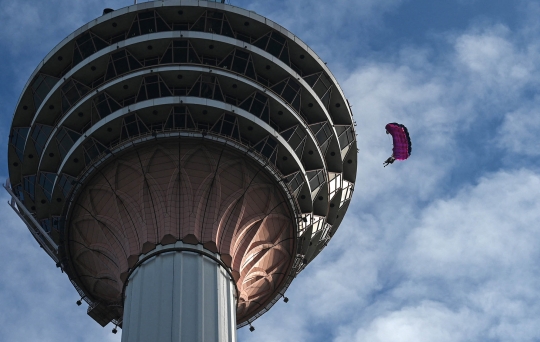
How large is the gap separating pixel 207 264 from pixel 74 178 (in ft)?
36.2

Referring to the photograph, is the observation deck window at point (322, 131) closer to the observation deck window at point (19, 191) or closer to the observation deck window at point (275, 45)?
the observation deck window at point (275, 45)

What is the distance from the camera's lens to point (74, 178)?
55781mm

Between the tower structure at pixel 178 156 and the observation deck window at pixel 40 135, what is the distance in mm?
73

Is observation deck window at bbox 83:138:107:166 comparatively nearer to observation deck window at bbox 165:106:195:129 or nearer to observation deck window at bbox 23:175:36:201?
observation deck window at bbox 165:106:195:129

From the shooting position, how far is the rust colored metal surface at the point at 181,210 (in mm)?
53000

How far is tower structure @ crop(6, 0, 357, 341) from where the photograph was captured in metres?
53.0

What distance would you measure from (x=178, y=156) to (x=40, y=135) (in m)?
10.9

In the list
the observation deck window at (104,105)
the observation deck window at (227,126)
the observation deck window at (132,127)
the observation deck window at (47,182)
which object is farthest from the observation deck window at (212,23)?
the observation deck window at (47,182)

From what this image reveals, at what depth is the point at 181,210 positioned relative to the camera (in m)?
53.2

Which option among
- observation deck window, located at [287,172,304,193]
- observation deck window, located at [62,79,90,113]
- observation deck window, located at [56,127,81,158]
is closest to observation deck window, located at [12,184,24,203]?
observation deck window, located at [56,127,81,158]

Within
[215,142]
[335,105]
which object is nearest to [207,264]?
[215,142]

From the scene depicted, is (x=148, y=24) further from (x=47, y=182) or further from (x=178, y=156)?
(x=47, y=182)

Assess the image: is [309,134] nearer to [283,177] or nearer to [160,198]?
[283,177]

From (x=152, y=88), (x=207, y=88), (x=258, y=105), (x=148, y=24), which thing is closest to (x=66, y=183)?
(x=152, y=88)
